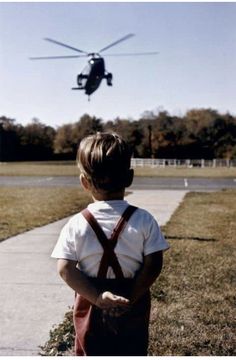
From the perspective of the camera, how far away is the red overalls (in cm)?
171

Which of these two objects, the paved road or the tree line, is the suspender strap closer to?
the paved road

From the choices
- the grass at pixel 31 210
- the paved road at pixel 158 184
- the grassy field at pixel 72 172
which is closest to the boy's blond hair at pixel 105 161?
the grass at pixel 31 210

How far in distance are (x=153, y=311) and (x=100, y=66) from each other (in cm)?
2222

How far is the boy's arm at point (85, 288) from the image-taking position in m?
1.67

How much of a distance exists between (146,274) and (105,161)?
1.44 feet

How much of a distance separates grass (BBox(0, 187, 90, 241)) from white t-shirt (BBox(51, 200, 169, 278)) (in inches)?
212

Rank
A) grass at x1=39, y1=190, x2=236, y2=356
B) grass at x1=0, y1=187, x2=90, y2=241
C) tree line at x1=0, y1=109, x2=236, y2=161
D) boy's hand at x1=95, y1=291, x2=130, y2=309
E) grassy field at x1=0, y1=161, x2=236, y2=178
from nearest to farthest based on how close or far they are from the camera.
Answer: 1. boy's hand at x1=95, y1=291, x2=130, y2=309
2. grass at x1=39, y1=190, x2=236, y2=356
3. grass at x1=0, y1=187, x2=90, y2=241
4. grassy field at x1=0, y1=161, x2=236, y2=178
5. tree line at x1=0, y1=109, x2=236, y2=161

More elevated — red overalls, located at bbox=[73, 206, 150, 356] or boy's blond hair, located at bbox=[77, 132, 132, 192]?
boy's blond hair, located at bbox=[77, 132, 132, 192]

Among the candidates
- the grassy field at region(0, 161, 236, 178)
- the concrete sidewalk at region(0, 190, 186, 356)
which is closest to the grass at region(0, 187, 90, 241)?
the concrete sidewalk at region(0, 190, 186, 356)

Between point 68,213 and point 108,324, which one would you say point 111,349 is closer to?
point 108,324

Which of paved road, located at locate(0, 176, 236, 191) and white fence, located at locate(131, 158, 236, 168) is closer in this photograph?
paved road, located at locate(0, 176, 236, 191)

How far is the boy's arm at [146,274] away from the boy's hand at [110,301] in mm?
57

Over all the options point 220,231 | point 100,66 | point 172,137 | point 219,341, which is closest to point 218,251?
point 220,231

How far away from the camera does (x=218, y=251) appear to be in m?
6.23
